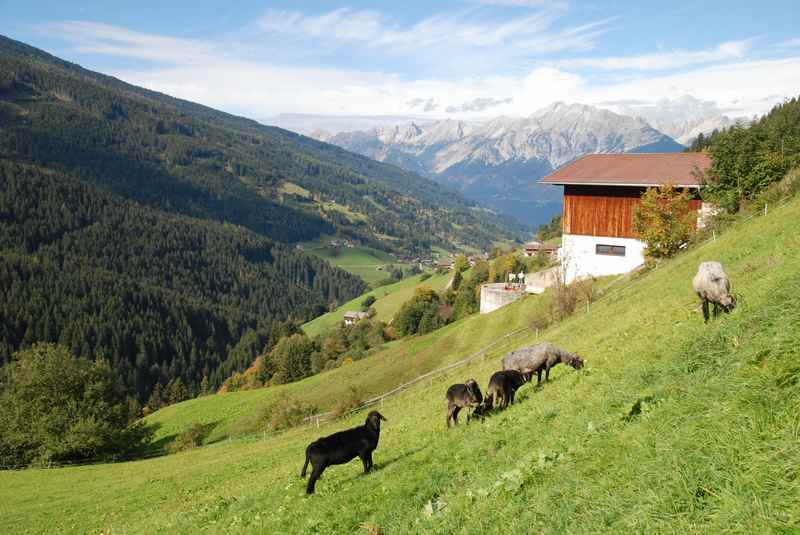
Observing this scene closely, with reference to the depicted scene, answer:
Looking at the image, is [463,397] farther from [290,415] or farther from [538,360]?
[290,415]

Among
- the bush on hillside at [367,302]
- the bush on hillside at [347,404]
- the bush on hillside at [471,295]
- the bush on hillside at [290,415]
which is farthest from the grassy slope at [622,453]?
the bush on hillside at [367,302]

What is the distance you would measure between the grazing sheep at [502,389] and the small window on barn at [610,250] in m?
44.7

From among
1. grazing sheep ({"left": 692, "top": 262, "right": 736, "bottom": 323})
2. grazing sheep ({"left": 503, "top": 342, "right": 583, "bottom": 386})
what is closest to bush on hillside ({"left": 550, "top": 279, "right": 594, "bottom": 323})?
grazing sheep ({"left": 503, "top": 342, "right": 583, "bottom": 386})

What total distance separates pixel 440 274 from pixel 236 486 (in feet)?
485

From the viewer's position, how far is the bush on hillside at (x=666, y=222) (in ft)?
149

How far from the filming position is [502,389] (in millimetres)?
15383

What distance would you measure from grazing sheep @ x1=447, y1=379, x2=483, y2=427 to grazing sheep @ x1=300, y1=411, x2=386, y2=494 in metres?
2.91

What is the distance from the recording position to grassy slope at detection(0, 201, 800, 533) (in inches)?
225

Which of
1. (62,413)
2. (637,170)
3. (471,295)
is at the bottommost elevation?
(62,413)

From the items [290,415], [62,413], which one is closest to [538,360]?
[290,415]

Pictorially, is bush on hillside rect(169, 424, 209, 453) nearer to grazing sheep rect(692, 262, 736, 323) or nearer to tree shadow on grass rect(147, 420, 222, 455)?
tree shadow on grass rect(147, 420, 222, 455)

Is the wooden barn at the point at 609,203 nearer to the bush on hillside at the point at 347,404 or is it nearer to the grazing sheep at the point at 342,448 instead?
the bush on hillside at the point at 347,404

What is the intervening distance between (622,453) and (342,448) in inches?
300

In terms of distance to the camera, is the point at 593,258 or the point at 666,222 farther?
the point at 593,258
